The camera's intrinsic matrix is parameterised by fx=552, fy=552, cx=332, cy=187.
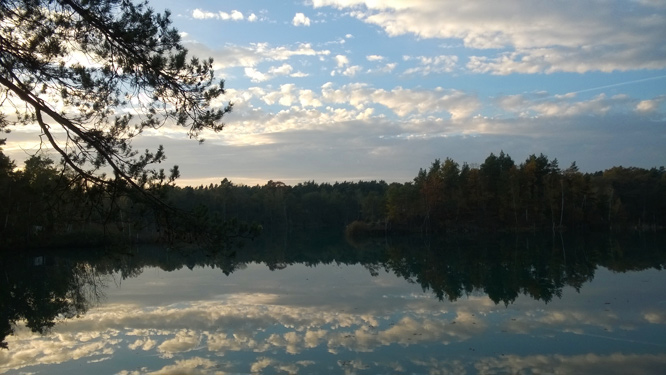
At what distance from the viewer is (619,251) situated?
1102 inches

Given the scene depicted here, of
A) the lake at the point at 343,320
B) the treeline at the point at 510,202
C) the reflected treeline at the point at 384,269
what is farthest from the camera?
the treeline at the point at 510,202

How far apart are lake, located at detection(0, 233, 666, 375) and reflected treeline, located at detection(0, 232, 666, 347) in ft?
0.33

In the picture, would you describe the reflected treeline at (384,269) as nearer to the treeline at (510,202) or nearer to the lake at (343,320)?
the lake at (343,320)

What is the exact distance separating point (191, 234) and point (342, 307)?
7353 mm

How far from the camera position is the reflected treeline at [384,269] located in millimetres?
14562

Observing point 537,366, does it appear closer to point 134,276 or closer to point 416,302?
point 416,302

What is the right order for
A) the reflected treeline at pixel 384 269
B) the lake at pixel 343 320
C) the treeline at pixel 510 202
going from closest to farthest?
the lake at pixel 343 320, the reflected treeline at pixel 384 269, the treeline at pixel 510 202

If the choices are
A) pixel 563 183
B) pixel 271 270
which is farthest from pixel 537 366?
pixel 563 183

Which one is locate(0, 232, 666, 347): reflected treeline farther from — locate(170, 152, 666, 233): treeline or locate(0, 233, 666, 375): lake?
locate(170, 152, 666, 233): treeline

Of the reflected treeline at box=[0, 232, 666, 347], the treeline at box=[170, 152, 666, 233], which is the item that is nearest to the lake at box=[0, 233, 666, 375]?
the reflected treeline at box=[0, 232, 666, 347]

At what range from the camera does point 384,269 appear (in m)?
22.4

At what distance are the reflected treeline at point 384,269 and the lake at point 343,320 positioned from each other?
0.10 m

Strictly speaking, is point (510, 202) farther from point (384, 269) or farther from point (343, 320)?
point (343, 320)

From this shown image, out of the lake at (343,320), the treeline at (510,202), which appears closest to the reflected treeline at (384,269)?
the lake at (343,320)
